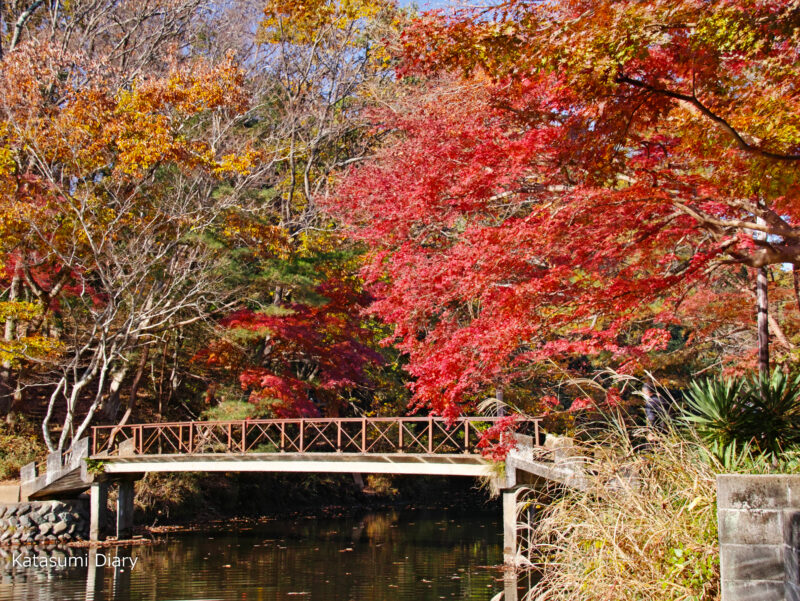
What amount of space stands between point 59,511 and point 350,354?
717cm

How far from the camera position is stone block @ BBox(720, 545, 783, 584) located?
5586 mm

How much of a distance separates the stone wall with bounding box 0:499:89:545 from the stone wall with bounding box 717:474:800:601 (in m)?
15.4

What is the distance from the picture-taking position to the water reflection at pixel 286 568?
11641mm

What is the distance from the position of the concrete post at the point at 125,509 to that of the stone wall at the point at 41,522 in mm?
823

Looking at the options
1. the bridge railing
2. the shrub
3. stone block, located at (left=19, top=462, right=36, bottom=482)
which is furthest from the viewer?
the shrub

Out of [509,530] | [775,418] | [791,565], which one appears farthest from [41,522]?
[791,565]

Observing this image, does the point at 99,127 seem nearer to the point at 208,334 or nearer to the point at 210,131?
the point at 210,131

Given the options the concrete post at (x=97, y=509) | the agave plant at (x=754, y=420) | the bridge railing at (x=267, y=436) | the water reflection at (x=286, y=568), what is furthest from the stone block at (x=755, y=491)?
the concrete post at (x=97, y=509)

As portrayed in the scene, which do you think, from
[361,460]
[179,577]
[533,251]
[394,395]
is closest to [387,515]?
[394,395]

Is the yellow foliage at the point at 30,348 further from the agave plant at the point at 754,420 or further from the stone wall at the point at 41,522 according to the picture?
the agave plant at the point at 754,420

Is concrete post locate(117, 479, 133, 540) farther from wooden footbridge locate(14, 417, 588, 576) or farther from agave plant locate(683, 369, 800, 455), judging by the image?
agave plant locate(683, 369, 800, 455)

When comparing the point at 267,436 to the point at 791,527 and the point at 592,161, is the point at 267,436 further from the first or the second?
the point at 791,527

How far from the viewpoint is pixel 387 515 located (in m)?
22.6

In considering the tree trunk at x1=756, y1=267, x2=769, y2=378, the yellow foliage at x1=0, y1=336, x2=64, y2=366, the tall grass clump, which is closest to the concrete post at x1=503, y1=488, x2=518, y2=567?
the tree trunk at x1=756, y1=267, x2=769, y2=378
